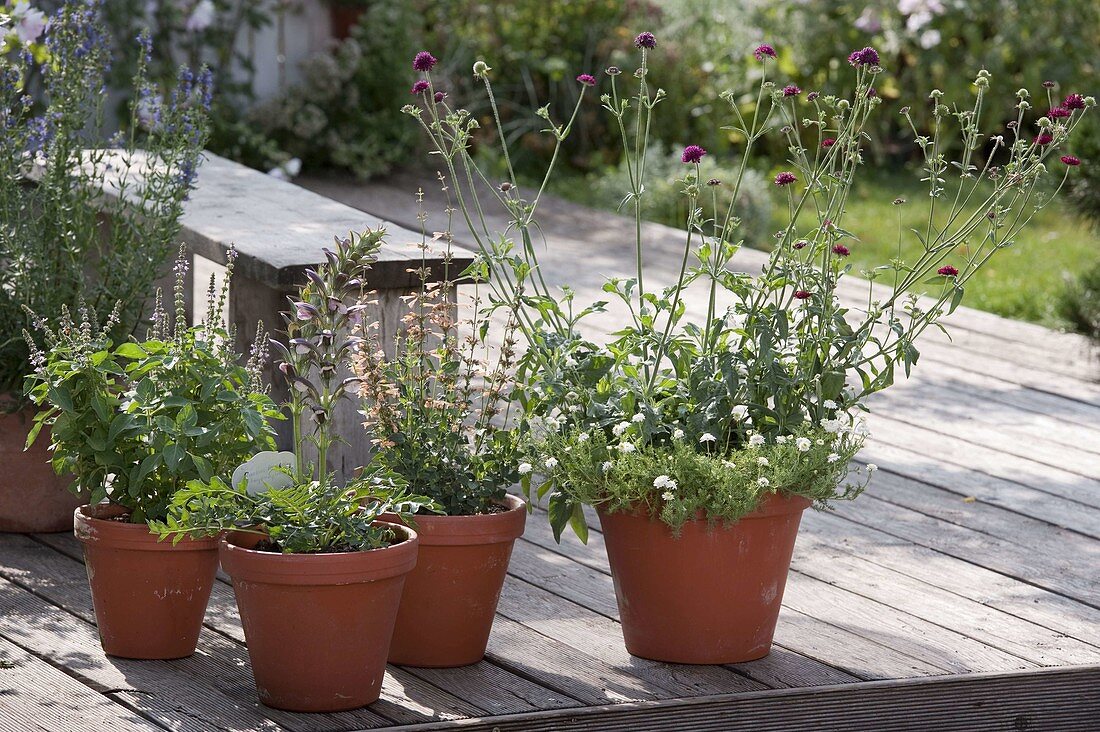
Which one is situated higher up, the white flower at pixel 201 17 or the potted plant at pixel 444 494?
the white flower at pixel 201 17

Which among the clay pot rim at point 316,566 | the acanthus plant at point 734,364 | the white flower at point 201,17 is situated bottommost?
the clay pot rim at point 316,566

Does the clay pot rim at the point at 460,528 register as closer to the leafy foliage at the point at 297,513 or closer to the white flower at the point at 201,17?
the leafy foliage at the point at 297,513

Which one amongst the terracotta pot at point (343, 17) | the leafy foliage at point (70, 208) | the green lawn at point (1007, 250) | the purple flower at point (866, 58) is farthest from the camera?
the terracotta pot at point (343, 17)

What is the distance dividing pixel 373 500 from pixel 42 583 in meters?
0.83

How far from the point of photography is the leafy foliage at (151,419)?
245 cm

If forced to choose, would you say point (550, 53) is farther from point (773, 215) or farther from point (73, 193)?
point (73, 193)

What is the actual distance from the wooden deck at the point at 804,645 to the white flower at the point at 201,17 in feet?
15.5

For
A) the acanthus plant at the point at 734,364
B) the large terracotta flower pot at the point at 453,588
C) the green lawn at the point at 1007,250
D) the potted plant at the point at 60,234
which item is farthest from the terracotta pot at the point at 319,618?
the green lawn at the point at 1007,250

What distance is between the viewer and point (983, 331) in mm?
5543

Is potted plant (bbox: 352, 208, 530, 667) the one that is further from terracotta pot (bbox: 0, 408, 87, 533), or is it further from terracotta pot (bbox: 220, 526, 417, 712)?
terracotta pot (bbox: 0, 408, 87, 533)

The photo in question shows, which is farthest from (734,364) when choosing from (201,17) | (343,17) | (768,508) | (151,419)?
(343,17)

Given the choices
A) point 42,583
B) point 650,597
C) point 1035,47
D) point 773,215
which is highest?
point 1035,47

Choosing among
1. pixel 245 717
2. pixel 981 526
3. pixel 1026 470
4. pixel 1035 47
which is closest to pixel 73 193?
pixel 245 717

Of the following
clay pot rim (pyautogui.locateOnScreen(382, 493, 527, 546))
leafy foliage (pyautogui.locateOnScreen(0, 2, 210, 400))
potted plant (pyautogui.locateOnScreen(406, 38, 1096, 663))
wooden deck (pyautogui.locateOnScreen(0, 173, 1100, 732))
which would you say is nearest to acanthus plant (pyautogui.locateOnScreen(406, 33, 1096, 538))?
potted plant (pyautogui.locateOnScreen(406, 38, 1096, 663))
